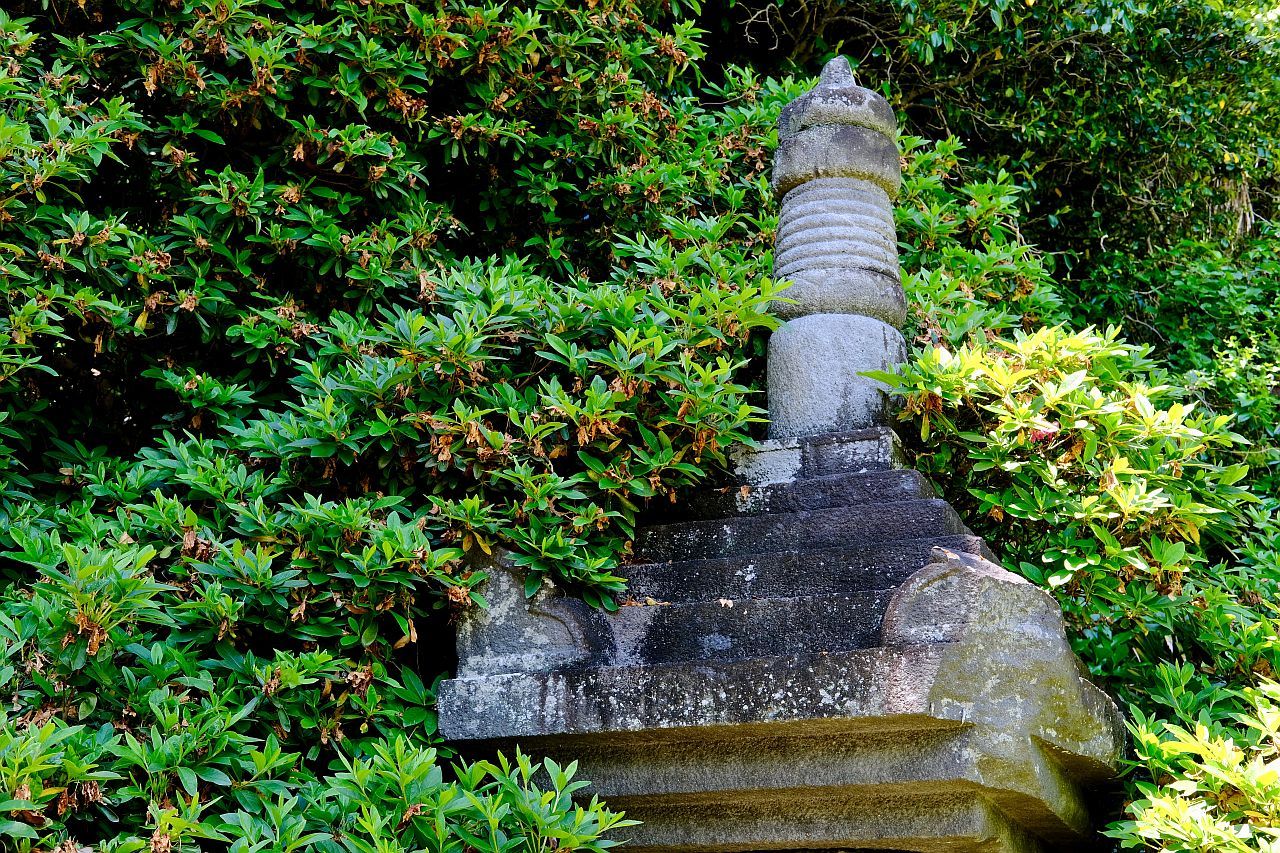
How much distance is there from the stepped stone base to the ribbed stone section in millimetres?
623

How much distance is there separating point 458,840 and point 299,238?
2.27 meters

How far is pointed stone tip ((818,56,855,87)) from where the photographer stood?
4039 millimetres

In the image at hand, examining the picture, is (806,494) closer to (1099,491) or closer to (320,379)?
(1099,491)

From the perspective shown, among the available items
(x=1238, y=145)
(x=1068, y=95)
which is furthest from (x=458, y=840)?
(x=1238, y=145)

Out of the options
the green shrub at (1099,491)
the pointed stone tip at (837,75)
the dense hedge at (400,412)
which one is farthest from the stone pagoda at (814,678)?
the pointed stone tip at (837,75)

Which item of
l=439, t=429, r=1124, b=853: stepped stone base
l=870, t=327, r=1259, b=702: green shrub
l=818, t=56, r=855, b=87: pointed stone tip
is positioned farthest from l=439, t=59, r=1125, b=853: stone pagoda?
l=818, t=56, r=855, b=87: pointed stone tip

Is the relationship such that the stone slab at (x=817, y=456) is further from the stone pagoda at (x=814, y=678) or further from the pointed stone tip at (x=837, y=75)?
the pointed stone tip at (x=837, y=75)

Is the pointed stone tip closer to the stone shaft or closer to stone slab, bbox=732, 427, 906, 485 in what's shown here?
the stone shaft

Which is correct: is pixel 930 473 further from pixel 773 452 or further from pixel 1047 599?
pixel 1047 599

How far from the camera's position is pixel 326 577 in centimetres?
312

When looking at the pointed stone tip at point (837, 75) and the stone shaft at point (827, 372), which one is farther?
the pointed stone tip at point (837, 75)

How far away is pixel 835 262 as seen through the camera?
3.79 metres

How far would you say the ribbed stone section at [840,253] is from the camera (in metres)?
3.75

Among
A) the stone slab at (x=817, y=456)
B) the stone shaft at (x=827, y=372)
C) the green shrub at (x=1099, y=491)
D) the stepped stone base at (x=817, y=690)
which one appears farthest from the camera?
the stone shaft at (x=827, y=372)
